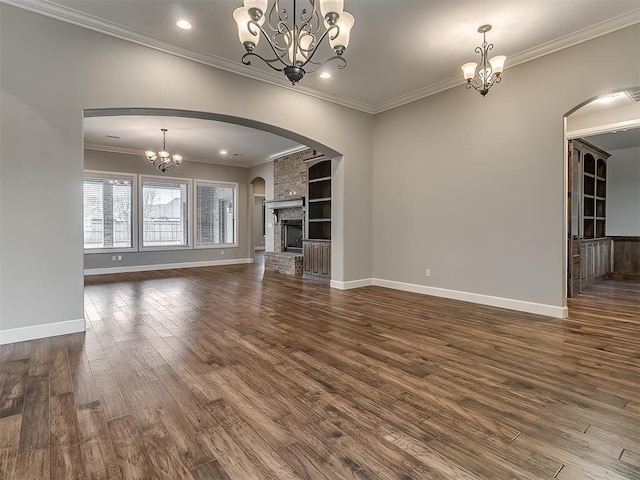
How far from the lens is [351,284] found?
19.6ft

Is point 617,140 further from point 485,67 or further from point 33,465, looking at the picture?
point 33,465

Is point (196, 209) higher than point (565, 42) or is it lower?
lower

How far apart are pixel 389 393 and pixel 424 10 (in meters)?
3.63

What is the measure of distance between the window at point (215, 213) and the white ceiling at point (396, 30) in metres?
5.96

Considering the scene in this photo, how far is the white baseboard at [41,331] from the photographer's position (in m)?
3.13

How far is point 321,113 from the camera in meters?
5.45

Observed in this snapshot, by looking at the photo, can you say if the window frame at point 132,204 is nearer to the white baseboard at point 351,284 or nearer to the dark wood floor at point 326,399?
the dark wood floor at point 326,399

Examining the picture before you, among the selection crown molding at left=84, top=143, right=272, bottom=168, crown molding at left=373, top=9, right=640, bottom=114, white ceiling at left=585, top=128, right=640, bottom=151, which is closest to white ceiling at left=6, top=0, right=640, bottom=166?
crown molding at left=373, top=9, right=640, bottom=114

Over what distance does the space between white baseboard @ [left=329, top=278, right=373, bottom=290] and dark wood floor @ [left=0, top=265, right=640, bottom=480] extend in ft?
5.94

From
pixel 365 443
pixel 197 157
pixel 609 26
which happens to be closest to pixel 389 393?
pixel 365 443

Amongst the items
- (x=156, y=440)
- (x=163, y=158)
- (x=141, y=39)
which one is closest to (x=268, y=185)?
(x=163, y=158)

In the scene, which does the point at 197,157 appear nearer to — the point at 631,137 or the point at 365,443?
the point at 365,443

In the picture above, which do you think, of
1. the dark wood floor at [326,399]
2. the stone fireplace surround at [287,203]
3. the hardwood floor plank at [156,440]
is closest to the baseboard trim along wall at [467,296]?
the dark wood floor at [326,399]

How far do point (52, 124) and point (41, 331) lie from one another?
214 cm
